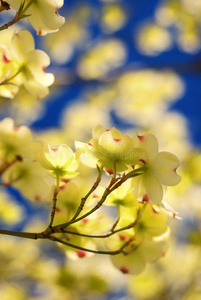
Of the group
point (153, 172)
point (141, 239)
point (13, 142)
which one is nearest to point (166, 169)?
point (153, 172)

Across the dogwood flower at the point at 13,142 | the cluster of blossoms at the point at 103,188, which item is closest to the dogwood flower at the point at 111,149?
the cluster of blossoms at the point at 103,188

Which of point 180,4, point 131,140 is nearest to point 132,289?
point 131,140

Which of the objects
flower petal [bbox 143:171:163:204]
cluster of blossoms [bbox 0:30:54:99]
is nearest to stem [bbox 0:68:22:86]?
cluster of blossoms [bbox 0:30:54:99]

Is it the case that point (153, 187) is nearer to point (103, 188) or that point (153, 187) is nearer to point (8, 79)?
point (103, 188)

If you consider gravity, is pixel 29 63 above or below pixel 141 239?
A: above

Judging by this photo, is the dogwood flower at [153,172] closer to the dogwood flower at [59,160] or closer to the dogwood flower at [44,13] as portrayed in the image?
the dogwood flower at [59,160]

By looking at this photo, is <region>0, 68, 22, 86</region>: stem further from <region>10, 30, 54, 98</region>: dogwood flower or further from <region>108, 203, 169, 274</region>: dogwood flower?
<region>108, 203, 169, 274</region>: dogwood flower
